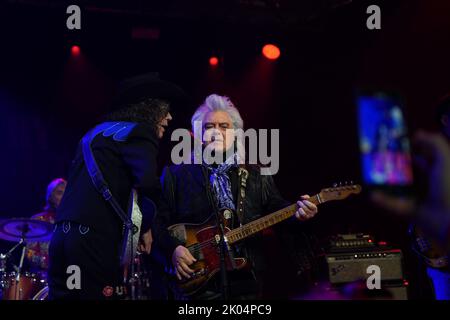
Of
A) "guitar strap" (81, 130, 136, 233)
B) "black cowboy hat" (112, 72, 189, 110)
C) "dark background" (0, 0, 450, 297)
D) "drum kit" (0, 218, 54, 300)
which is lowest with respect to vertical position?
"drum kit" (0, 218, 54, 300)

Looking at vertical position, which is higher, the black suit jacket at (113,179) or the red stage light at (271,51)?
the red stage light at (271,51)

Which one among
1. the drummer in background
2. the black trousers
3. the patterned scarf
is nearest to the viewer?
the black trousers

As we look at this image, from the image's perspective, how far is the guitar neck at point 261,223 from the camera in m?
3.81

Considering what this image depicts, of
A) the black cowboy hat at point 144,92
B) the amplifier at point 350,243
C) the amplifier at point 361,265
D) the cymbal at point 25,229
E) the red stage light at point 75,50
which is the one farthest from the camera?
the red stage light at point 75,50

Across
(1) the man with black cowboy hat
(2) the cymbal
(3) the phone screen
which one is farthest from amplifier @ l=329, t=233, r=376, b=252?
(2) the cymbal

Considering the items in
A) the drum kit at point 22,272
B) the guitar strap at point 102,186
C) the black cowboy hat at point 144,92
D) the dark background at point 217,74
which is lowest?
the drum kit at point 22,272

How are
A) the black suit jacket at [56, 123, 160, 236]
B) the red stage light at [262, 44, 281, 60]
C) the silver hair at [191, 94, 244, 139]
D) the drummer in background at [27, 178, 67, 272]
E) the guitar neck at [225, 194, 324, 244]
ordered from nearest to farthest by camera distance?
1. the black suit jacket at [56, 123, 160, 236]
2. the guitar neck at [225, 194, 324, 244]
3. the silver hair at [191, 94, 244, 139]
4. the drummer in background at [27, 178, 67, 272]
5. the red stage light at [262, 44, 281, 60]

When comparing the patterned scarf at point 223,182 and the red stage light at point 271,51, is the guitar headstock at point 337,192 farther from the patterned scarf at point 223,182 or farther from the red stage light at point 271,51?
the red stage light at point 271,51

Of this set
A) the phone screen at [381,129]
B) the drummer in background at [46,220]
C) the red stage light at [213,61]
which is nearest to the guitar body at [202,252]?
the phone screen at [381,129]

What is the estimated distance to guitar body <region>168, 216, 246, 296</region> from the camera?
3713mm

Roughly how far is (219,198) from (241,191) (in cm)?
21

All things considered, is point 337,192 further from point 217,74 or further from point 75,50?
point 75,50

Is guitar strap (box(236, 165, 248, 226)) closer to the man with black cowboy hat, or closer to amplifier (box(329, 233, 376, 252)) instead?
the man with black cowboy hat

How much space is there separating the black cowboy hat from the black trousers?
103 centimetres
